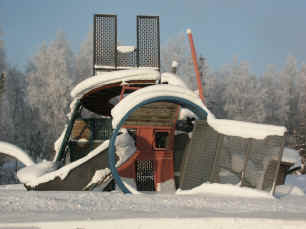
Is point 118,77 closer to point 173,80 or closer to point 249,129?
point 173,80

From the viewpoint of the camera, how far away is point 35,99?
1356 inches

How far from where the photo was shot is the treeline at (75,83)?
3416 centimetres

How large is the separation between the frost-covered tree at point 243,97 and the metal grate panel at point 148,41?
28606 millimetres

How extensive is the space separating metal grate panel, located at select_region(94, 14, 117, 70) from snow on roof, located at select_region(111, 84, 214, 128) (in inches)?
171

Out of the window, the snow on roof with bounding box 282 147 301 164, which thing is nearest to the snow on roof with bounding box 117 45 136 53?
the window

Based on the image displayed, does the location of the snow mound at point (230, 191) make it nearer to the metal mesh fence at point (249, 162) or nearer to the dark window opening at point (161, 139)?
the metal mesh fence at point (249, 162)

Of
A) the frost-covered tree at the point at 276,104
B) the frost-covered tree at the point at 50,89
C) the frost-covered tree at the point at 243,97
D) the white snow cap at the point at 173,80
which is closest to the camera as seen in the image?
the white snow cap at the point at 173,80

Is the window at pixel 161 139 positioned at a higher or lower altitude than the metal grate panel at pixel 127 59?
lower

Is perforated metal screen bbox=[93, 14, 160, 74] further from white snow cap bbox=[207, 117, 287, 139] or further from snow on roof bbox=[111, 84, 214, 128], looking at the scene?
white snow cap bbox=[207, 117, 287, 139]

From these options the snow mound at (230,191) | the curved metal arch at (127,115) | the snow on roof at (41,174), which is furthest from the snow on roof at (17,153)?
the snow mound at (230,191)

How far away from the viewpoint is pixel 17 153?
11.0m

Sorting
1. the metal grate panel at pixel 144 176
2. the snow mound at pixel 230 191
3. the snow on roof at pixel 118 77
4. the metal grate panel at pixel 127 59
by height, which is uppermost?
the metal grate panel at pixel 127 59

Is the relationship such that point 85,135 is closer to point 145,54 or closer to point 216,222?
point 145,54

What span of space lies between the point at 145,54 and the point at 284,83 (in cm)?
3879
